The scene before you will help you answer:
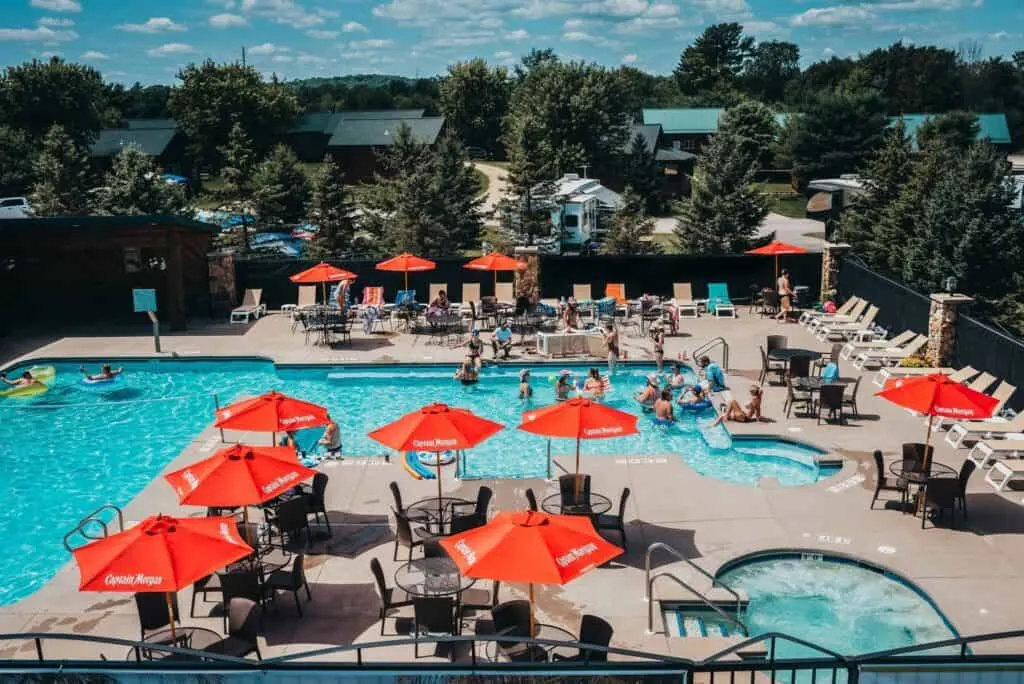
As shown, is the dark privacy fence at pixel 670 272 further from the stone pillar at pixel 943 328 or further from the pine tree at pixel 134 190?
the pine tree at pixel 134 190

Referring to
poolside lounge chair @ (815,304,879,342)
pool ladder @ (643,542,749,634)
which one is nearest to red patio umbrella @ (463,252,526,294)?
poolside lounge chair @ (815,304,879,342)

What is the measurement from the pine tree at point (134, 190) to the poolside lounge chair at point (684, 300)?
2295 centimetres

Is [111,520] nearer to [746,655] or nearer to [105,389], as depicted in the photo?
[105,389]

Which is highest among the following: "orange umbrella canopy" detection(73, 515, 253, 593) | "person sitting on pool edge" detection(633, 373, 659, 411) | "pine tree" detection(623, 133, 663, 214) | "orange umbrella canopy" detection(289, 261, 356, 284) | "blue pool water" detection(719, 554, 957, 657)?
"pine tree" detection(623, 133, 663, 214)

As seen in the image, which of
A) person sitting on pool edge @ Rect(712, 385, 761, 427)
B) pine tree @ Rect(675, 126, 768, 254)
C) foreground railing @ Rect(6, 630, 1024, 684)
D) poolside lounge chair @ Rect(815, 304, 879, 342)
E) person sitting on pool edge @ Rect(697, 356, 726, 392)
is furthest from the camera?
pine tree @ Rect(675, 126, 768, 254)

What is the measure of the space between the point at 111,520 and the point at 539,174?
988 inches

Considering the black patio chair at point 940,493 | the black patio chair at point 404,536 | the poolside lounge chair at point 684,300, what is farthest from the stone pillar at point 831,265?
the black patio chair at point 404,536

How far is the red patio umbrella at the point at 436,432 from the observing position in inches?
469

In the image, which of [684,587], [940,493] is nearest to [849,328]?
[940,493]

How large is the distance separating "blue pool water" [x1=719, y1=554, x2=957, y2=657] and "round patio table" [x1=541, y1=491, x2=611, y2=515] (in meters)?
1.87

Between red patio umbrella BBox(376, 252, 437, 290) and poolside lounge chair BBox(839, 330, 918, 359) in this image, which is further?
red patio umbrella BBox(376, 252, 437, 290)

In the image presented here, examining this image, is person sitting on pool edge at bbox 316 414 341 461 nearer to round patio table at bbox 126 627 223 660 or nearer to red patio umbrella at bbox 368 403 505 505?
red patio umbrella at bbox 368 403 505 505

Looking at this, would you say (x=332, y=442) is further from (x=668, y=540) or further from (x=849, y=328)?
(x=849, y=328)

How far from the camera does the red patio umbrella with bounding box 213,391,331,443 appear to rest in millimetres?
12961
